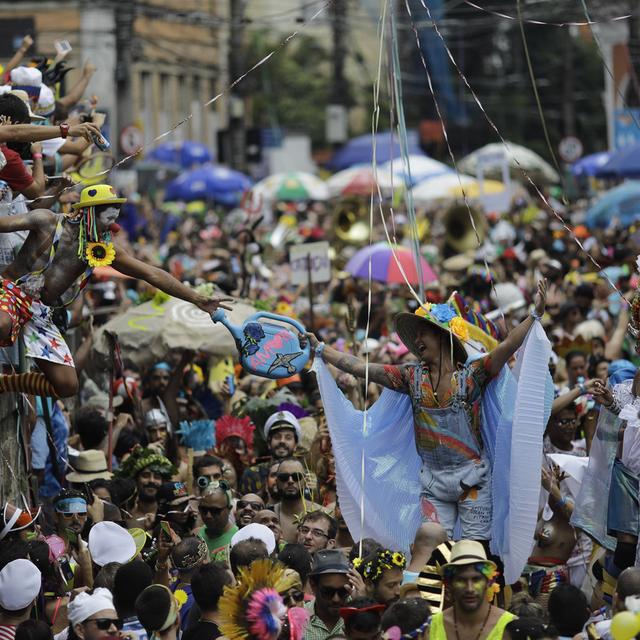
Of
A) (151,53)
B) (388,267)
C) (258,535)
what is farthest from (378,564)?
(151,53)

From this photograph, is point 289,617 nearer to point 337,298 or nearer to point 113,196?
point 113,196

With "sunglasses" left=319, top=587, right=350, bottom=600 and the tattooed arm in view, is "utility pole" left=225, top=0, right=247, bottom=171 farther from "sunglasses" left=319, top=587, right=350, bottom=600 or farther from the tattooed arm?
"sunglasses" left=319, top=587, right=350, bottom=600

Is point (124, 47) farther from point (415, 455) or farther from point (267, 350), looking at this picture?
point (415, 455)

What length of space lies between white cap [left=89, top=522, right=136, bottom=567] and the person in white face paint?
98 cm

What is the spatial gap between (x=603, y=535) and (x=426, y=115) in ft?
181

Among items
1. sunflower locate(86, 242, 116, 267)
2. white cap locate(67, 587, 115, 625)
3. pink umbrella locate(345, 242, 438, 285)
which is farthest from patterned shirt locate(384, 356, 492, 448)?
pink umbrella locate(345, 242, 438, 285)

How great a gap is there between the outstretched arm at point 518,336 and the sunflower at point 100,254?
1963mm

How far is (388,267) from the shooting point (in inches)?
667

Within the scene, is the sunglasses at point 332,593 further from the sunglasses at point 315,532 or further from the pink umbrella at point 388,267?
the pink umbrella at point 388,267

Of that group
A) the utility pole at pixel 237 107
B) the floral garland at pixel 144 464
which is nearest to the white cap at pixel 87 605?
the floral garland at pixel 144 464

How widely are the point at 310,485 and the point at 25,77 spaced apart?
3.33 meters

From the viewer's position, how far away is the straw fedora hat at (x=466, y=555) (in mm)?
6059

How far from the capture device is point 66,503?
26.3ft

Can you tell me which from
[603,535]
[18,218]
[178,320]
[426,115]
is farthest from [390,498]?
[426,115]
